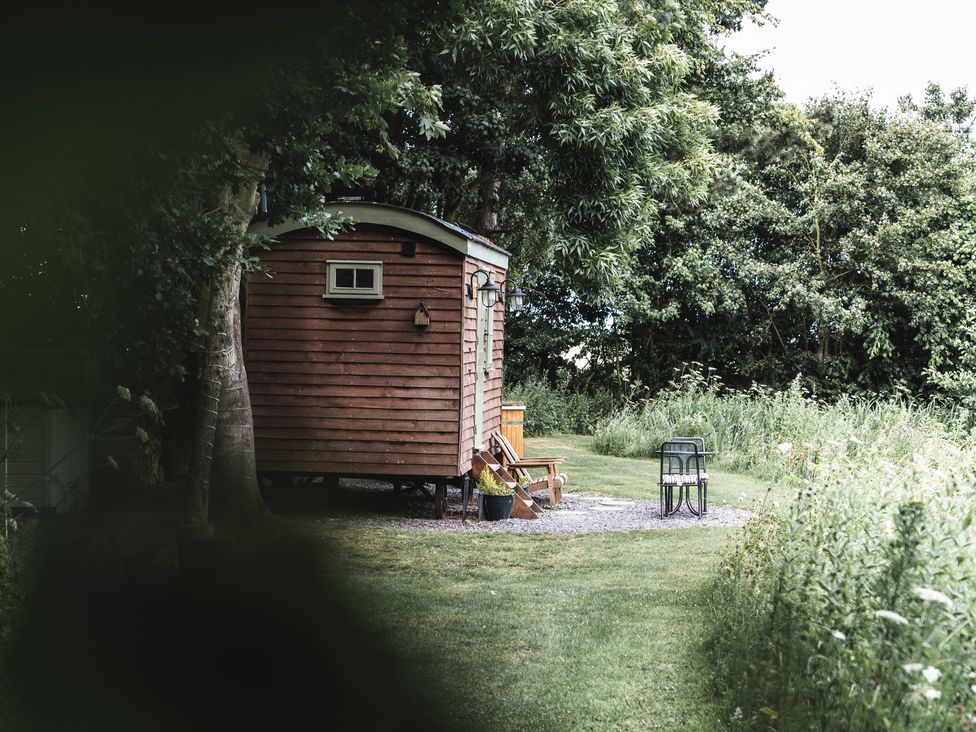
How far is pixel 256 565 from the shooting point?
790 cm

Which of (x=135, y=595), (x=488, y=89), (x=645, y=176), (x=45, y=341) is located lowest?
(x=135, y=595)

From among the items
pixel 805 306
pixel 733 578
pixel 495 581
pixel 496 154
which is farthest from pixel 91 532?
pixel 805 306

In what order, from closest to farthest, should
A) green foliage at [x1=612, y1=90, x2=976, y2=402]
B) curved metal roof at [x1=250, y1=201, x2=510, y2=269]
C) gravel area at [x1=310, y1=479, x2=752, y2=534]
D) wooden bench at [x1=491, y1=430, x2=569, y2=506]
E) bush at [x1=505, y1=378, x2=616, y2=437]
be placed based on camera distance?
gravel area at [x1=310, y1=479, x2=752, y2=534]
curved metal roof at [x1=250, y1=201, x2=510, y2=269]
wooden bench at [x1=491, y1=430, x2=569, y2=506]
green foliage at [x1=612, y1=90, x2=976, y2=402]
bush at [x1=505, y1=378, x2=616, y2=437]

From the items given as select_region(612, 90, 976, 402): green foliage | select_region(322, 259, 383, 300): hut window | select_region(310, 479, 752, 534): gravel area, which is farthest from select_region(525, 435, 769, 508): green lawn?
select_region(612, 90, 976, 402): green foliage

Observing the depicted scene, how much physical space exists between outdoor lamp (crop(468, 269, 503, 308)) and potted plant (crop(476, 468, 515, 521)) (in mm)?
1889

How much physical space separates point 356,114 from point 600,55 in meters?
5.78

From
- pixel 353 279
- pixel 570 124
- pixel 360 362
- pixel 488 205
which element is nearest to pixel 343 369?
pixel 360 362

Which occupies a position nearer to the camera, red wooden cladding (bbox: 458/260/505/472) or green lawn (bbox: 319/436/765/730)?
green lawn (bbox: 319/436/765/730)

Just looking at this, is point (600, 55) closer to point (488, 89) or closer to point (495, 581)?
point (488, 89)

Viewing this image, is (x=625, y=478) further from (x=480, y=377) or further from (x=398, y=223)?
(x=398, y=223)

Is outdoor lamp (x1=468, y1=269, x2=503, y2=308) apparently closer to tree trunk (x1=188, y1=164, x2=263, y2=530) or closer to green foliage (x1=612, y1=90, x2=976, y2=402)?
tree trunk (x1=188, y1=164, x2=263, y2=530)

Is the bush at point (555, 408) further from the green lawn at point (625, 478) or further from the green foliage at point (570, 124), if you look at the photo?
the green foliage at point (570, 124)

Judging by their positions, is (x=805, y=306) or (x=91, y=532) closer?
(x=91, y=532)

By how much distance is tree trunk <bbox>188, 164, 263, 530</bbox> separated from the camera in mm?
8703
